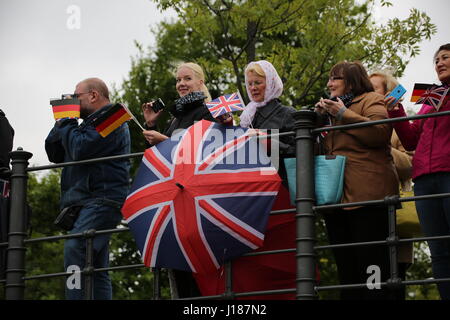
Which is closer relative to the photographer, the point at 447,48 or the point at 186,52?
the point at 447,48


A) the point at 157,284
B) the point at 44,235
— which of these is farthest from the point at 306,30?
the point at 44,235

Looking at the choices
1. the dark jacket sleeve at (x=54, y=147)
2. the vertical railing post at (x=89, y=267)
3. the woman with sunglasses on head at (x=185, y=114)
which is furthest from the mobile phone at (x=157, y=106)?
the vertical railing post at (x=89, y=267)

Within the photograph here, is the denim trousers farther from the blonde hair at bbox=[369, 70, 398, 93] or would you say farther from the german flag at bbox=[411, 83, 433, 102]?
the blonde hair at bbox=[369, 70, 398, 93]

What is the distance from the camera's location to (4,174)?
29.5 ft

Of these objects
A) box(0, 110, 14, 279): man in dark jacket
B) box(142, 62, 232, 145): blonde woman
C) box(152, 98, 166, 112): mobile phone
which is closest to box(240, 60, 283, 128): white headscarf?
box(142, 62, 232, 145): blonde woman

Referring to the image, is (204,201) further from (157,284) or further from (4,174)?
(4,174)

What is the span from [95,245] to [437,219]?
2.90 m

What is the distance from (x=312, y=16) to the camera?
14.9 meters

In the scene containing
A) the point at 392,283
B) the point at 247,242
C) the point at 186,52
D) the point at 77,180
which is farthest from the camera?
the point at 186,52

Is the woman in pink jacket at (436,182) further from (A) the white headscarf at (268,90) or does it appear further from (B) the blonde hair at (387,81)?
(A) the white headscarf at (268,90)

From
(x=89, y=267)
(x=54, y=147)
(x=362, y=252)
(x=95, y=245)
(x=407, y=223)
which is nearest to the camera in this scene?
(x=362, y=252)
